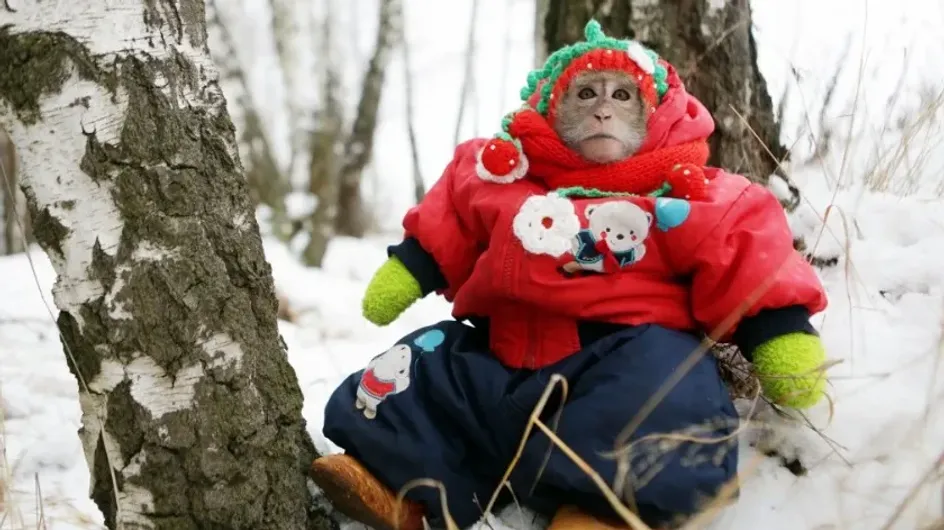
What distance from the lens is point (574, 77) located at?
148cm

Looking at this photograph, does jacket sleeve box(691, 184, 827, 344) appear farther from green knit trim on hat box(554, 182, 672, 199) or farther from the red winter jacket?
green knit trim on hat box(554, 182, 672, 199)

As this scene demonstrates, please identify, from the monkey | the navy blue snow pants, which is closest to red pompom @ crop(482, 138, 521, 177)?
the navy blue snow pants

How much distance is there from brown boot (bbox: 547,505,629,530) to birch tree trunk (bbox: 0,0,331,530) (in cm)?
47

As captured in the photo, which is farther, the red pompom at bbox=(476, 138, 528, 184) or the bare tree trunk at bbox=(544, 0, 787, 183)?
the bare tree trunk at bbox=(544, 0, 787, 183)

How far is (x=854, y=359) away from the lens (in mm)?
1466

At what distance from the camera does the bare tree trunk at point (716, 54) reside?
2033 mm

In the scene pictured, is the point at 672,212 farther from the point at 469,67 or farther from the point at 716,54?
the point at 469,67

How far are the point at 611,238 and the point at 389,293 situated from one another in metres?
0.47

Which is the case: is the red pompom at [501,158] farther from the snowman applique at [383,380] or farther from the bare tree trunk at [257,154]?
the bare tree trunk at [257,154]

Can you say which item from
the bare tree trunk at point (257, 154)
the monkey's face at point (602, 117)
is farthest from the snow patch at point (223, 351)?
the bare tree trunk at point (257, 154)

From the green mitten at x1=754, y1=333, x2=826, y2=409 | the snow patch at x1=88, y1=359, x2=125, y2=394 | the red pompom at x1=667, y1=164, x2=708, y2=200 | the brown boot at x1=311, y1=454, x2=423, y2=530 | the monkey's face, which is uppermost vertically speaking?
the monkey's face

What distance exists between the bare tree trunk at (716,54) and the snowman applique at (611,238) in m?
0.80

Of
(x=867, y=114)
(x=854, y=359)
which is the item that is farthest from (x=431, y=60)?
(x=854, y=359)

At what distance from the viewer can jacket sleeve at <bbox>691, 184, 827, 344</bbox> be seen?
131 cm
